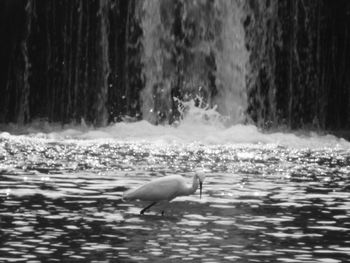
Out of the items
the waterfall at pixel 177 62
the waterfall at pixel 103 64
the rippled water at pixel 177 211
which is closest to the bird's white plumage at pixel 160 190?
the rippled water at pixel 177 211

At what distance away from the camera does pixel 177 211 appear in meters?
20.0

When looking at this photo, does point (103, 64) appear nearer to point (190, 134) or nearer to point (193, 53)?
point (193, 53)

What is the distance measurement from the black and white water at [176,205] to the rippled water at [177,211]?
0.07ft

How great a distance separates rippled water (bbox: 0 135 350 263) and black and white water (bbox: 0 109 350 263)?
0.02m

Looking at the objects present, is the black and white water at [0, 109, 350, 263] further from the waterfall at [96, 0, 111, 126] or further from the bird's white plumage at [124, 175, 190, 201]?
the waterfall at [96, 0, 111, 126]

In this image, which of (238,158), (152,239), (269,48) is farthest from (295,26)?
(152,239)

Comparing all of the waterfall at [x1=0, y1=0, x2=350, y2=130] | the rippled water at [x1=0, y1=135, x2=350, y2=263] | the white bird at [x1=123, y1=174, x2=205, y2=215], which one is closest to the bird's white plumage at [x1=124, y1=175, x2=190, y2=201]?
the white bird at [x1=123, y1=174, x2=205, y2=215]

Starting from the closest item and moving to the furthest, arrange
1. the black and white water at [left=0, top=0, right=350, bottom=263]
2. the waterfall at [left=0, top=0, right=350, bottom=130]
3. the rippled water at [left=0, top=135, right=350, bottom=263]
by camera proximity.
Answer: the rippled water at [left=0, top=135, right=350, bottom=263] → the black and white water at [left=0, top=0, right=350, bottom=263] → the waterfall at [left=0, top=0, right=350, bottom=130]

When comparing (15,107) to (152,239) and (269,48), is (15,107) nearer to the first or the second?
(269,48)

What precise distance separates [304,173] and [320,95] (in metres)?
26.7

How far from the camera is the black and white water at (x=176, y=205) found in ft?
50.4

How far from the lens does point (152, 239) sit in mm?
16250

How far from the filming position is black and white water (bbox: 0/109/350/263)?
605 inches

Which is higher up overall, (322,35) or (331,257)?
(322,35)
